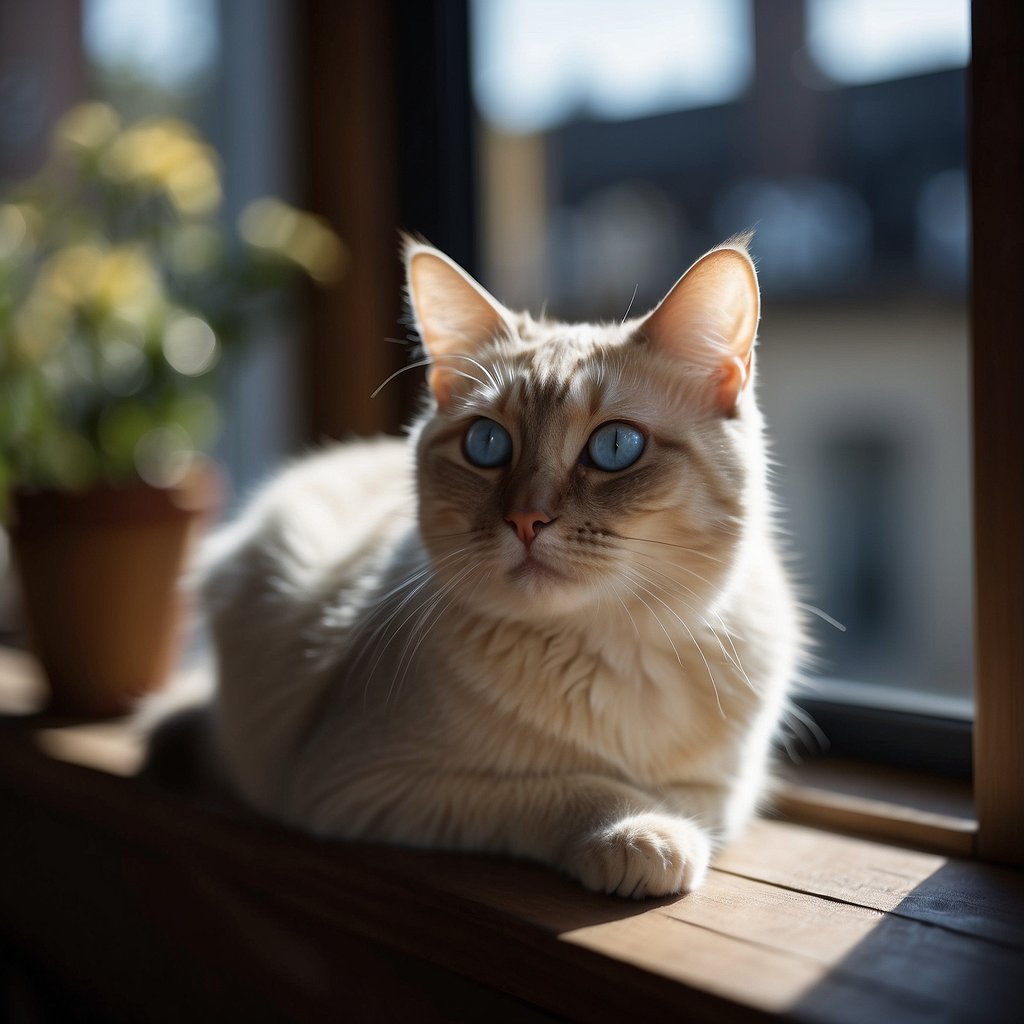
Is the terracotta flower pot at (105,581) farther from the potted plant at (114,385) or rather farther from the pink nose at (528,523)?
the pink nose at (528,523)

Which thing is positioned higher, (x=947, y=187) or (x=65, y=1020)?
(x=947, y=187)

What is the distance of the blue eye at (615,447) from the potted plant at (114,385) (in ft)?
2.66

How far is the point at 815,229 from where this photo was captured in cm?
299

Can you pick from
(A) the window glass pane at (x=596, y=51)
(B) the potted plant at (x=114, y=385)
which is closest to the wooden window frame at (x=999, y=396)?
(A) the window glass pane at (x=596, y=51)

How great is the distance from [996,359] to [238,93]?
1.71 metres

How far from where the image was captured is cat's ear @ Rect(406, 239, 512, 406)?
113 centimetres

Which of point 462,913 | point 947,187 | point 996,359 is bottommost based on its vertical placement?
point 462,913

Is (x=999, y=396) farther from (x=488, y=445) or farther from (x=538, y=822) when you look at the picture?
(x=538, y=822)

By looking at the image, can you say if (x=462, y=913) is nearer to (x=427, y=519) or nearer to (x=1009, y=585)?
(x=427, y=519)

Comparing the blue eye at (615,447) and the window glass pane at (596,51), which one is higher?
the window glass pane at (596,51)

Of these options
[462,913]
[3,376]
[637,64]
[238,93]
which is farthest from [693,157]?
[462,913]

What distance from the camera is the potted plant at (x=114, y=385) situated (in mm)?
1520

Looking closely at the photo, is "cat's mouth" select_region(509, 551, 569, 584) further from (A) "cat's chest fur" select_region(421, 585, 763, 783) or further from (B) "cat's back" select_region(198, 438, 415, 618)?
(B) "cat's back" select_region(198, 438, 415, 618)

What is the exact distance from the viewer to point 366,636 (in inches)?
47.1
